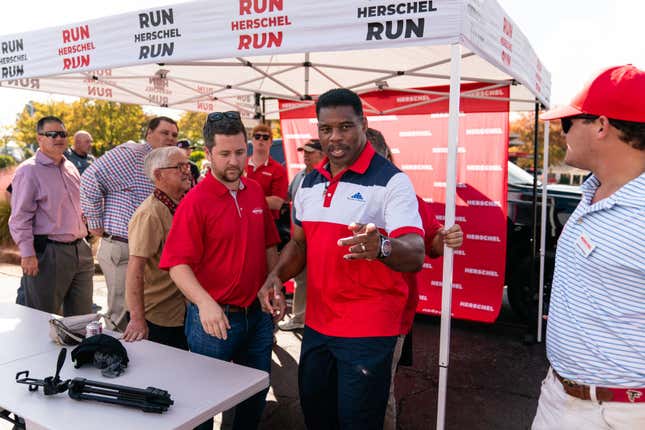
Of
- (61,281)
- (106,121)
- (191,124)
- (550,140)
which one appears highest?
(191,124)

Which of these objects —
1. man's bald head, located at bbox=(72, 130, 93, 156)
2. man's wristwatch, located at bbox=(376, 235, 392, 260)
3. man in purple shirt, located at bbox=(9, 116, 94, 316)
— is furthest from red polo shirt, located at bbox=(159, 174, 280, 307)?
man's bald head, located at bbox=(72, 130, 93, 156)

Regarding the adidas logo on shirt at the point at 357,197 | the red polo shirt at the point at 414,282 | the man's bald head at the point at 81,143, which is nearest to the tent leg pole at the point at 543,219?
the red polo shirt at the point at 414,282

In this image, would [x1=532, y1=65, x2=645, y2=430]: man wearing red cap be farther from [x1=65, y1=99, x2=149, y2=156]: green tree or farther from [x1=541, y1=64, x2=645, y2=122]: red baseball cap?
[x1=65, y1=99, x2=149, y2=156]: green tree

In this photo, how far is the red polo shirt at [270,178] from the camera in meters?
5.34

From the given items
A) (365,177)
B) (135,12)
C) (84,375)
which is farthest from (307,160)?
(84,375)

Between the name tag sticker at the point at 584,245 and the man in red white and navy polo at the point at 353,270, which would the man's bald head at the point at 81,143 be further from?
the name tag sticker at the point at 584,245

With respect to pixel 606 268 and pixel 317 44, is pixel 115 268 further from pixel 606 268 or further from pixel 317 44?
pixel 606 268

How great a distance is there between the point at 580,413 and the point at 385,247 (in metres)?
0.79

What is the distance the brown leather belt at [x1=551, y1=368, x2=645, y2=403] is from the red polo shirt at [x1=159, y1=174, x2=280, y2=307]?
4.70 feet

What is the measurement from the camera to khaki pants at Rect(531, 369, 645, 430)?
137cm

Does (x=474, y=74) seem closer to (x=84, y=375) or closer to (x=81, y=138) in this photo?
(x=84, y=375)

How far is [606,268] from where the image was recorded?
1.35 m

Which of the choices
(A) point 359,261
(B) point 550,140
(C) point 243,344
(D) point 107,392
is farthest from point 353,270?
(B) point 550,140

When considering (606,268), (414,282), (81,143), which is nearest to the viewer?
(606,268)
